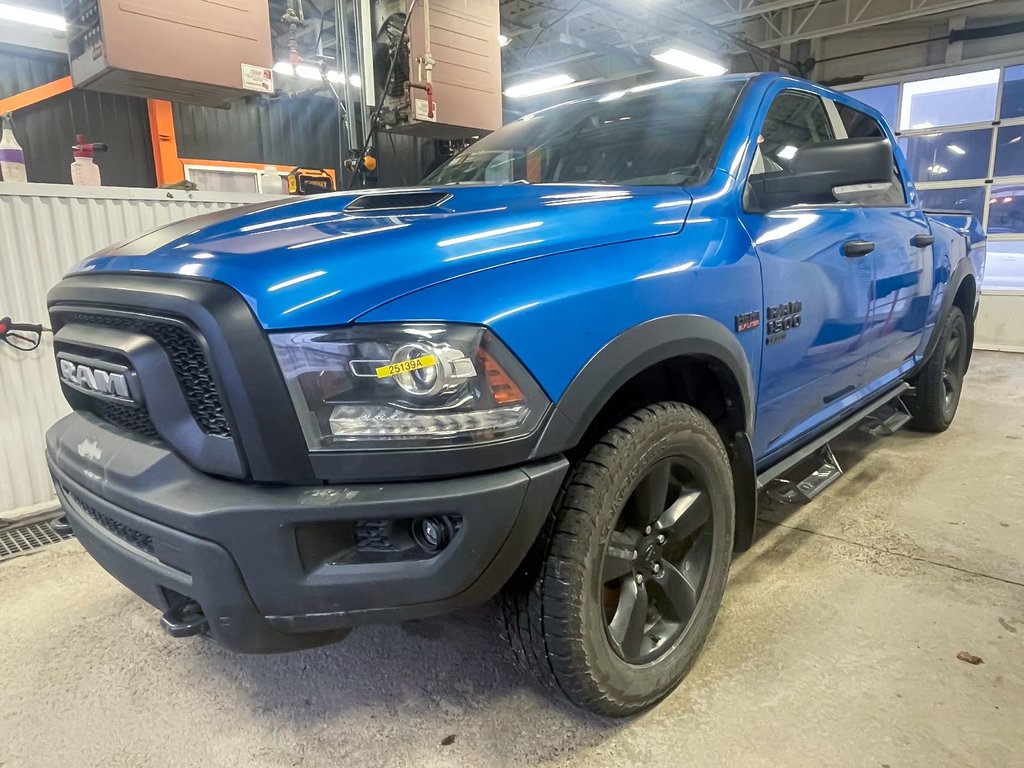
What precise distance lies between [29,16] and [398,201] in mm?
8058

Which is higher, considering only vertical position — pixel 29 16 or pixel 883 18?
pixel 883 18

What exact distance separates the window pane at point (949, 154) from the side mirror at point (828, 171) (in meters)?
8.15

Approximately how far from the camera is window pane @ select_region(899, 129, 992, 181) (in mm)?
8859

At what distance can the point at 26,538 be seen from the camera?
273cm

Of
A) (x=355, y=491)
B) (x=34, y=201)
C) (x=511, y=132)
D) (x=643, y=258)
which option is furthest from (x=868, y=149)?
(x=34, y=201)

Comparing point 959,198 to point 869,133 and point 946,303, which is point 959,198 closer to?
point 946,303

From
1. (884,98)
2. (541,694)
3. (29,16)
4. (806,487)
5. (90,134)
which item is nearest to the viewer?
(541,694)

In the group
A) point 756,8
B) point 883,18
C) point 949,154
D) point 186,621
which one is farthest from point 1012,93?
point 186,621

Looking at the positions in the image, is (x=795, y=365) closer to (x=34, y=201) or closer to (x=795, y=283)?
(x=795, y=283)

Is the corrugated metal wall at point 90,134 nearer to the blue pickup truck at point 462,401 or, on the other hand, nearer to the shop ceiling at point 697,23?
Answer: the shop ceiling at point 697,23

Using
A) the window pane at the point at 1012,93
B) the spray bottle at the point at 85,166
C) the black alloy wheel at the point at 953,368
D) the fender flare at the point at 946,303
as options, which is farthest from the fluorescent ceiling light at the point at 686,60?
the spray bottle at the point at 85,166

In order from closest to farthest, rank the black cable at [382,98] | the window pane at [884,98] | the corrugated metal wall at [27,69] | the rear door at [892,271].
Answer: the rear door at [892,271], the black cable at [382,98], the corrugated metal wall at [27,69], the window pane at [884,98]

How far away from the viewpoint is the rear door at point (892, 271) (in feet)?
8.27

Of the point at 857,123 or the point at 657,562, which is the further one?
the point at 857,123
